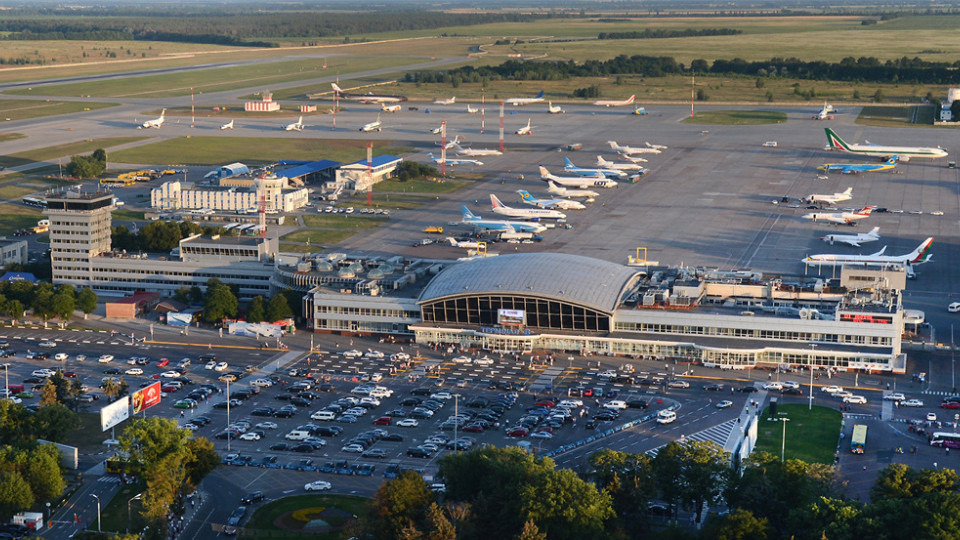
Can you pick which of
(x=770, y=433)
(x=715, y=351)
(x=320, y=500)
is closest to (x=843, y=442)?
(x=770, y=433)

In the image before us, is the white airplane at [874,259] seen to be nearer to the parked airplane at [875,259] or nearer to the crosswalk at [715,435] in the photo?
the parked airplane at [875,259]

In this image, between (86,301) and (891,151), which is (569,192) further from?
(86,301)

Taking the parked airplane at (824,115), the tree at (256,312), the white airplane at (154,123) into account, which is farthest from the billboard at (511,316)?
the parked airplane at (824,115)

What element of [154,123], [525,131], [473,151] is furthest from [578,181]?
[154,123]

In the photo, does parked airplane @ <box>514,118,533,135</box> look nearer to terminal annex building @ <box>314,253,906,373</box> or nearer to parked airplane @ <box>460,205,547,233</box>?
parked airplane @ <box>460,205,547,233</box>

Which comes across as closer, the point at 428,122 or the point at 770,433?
the point at 770,433

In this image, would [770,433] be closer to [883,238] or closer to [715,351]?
[715,351]
